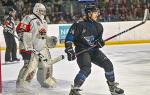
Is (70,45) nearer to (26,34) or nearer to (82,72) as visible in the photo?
(82,72)

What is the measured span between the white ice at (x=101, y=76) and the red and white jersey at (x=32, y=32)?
682 millimetres

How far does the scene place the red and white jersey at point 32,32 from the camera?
6.57 meters

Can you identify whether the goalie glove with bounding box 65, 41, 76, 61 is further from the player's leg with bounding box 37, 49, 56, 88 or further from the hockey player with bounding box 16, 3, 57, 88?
the player's leg with bounding box 37, 49, 56, 88

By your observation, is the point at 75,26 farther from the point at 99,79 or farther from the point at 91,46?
the point at 99,79

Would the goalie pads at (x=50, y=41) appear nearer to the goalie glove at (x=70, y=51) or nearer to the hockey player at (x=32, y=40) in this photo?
the hockey player at (x=32, y=40)

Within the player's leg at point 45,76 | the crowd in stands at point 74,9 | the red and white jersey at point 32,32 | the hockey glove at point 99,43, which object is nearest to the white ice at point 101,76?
the player's leg at point 45,76

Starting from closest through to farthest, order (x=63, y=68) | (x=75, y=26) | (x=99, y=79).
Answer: (x=75, y=26), (x=99, y=79), (x=63, y=68)

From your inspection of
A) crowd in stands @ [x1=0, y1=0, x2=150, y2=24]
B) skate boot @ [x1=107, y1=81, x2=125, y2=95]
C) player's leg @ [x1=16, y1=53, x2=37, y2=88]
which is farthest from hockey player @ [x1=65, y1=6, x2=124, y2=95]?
crowd in stands @ [x1=0, y1=0, x2=150, y2=24]

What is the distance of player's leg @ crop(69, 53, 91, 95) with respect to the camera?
6141 millimetres

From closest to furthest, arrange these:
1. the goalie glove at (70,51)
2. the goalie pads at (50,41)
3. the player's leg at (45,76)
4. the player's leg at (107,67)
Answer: the goalie glove at (70,51) → the player's leg at (107,67) → the goalie pads at (50,41) → the player's leg at (45,76)

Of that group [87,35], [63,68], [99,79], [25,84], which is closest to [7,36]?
[63,68]

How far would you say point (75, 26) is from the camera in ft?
20.2

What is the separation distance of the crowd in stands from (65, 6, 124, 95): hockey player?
8649 millimetres

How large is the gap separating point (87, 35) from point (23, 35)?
92 cm
